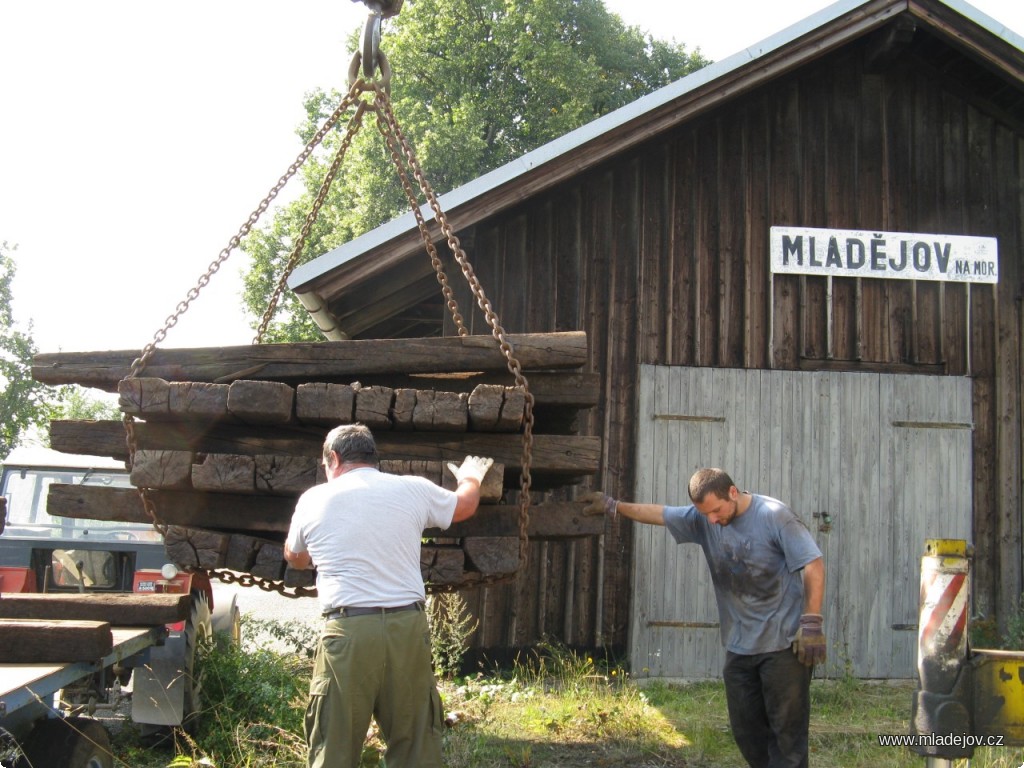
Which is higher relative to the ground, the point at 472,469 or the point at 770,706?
the point at 472,469

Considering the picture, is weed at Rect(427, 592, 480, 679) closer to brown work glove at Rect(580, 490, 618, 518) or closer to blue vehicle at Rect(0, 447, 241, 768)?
blue vehicle at Rect(0, 447, 241, 768)

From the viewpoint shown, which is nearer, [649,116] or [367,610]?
[367,610]

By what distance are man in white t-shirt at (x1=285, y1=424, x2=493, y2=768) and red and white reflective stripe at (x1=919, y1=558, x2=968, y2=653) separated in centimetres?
201

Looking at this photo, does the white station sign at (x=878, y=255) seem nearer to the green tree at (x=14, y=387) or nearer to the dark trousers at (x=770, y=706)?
the dark trousers at (x=770, y=706)

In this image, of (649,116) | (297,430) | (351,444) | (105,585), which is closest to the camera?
(351,444)

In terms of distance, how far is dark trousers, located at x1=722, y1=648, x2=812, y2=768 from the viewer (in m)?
4.92

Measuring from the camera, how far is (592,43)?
28094 mm

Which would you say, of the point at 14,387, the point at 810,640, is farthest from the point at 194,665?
the point at 14,387

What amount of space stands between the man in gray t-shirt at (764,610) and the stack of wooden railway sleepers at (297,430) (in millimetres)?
672

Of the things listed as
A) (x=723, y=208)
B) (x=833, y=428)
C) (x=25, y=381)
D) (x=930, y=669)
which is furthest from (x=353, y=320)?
(x=25, y=381)

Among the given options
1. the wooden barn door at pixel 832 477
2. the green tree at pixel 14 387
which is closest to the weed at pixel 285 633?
the wooden barn door at pixel 832 477

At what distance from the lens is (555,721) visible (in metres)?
6.79

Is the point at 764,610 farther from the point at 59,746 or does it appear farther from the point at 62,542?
the point at 62,542

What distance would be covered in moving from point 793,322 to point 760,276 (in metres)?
0.49
